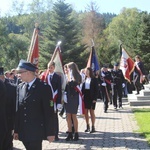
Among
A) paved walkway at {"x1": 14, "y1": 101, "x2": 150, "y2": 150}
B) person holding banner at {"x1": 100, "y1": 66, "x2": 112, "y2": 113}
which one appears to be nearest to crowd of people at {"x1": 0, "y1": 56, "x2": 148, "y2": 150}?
paved walkway at {"x1": 14, "y1": 101, "x2": 150, "y2": 150}

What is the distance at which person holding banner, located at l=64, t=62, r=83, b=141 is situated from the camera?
30.0ft

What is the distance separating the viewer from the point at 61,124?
1208 centimetres

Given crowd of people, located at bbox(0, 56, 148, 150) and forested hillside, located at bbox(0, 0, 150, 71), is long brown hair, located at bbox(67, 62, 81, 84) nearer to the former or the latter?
crowd of people, located at bbox(0, 56, 148, 150)

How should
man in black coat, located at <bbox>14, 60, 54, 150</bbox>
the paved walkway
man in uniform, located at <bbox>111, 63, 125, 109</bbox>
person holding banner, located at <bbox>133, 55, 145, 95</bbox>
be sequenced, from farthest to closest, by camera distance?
person holding banner, located at <bbox>133, 55, 145, 95</bbox> < man in uniform, located at <bbox>111, 63, 125, 109</bbox> < the paved walkway < man in black coat, located at <bbox>14, 60, 54, 150</bbox>

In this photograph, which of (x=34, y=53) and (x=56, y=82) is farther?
(x=34, y=53)

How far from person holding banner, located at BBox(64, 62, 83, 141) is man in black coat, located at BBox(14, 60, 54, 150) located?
3925mm

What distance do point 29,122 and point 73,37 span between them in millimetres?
36160

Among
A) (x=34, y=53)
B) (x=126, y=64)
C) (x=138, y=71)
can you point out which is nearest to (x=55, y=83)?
(x=34, y=53)

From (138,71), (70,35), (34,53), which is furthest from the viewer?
(70,35)

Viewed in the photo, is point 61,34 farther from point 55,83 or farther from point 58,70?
point 55,83

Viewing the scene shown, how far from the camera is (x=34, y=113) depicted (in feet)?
16.5

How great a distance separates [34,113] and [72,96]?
4.33 m

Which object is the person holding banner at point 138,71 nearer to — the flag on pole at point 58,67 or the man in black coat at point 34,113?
the flag on pole at point 58,67

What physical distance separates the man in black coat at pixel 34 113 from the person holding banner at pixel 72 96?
3925 mm
